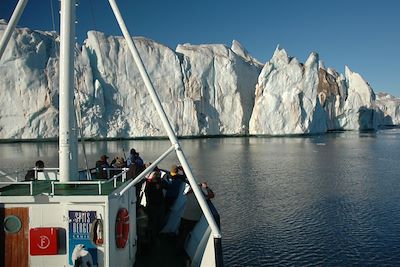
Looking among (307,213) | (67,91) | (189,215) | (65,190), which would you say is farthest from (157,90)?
(65,190)

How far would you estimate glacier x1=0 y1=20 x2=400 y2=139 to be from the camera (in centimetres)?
6606

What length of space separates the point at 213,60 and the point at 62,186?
258ft

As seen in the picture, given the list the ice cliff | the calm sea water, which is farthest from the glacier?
the calm sea water

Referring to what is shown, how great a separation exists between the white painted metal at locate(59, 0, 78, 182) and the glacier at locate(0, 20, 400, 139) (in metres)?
60.3

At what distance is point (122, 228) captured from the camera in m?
6.23

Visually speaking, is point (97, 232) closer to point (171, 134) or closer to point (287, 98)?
point (171, 134)

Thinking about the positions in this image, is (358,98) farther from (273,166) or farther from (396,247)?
(396,247)

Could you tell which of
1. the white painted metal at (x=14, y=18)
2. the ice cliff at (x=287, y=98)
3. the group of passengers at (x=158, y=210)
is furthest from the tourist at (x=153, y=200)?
the ice cliff at (x=287, y=98)

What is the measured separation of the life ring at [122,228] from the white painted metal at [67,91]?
3.69 feet

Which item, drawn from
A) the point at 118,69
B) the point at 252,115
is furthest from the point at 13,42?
the point at 252,115

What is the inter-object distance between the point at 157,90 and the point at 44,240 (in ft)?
234

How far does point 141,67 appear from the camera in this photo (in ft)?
22.7

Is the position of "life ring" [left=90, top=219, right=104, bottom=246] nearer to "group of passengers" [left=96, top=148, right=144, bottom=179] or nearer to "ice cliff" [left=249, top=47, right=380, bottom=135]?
"group of passengers" [left=96, top=148, right=144, bottom=179]

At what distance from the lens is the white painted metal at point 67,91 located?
623cm
